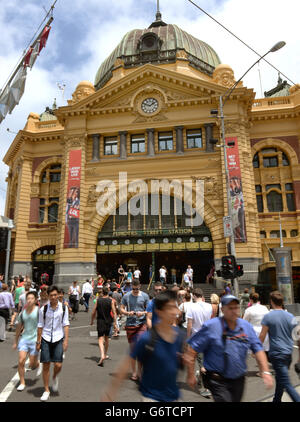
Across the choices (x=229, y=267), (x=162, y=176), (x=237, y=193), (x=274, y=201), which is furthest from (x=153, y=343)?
(x=274, y=201)

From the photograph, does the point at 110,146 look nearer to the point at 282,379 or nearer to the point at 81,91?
the point at 81,91

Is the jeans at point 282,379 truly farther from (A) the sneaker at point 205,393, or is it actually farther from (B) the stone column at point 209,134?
(B) the stone column at point 209,134

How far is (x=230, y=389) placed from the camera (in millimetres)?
3752

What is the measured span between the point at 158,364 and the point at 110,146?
30.1m

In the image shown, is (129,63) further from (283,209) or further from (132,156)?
(283,209)

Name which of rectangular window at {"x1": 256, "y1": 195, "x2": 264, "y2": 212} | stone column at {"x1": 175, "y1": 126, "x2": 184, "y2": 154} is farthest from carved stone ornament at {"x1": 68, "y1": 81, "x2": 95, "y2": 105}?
rectangular window at {"x1": 256, "y1": 195, "x2": 264, "y2": 212}

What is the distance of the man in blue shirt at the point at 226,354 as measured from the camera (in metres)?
3.75

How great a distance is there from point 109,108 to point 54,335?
27.9 meters

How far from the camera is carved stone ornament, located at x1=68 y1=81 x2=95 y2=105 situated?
33.8m

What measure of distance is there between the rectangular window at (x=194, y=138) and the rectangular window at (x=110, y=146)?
6998 millimetres

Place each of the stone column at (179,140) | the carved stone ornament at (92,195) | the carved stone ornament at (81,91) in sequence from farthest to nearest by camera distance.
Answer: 1. the carved stone ornament at (81,91)
2. the carved stone ornament at (92,195)
3. the stone column at (179,140)

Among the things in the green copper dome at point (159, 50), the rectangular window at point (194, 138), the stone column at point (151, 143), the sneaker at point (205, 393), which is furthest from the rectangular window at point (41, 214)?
the sneaker at point (205, 393)

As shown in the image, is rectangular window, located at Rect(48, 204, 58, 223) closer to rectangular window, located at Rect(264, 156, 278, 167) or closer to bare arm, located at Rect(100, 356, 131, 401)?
rectangular window, located at Rect(264, 156, 278, 167)

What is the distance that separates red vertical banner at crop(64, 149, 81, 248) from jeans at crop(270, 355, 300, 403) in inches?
985
